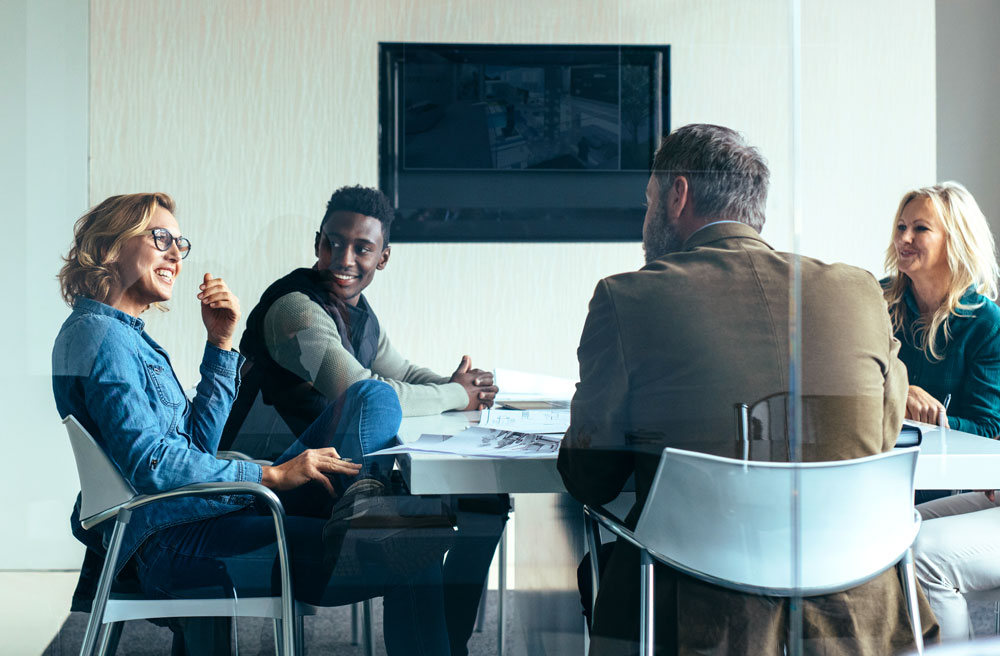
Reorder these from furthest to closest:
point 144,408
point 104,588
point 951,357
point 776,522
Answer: point 951,357 → point 104,588 → point 144,408 → point 776,522

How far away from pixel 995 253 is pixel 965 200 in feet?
0.45

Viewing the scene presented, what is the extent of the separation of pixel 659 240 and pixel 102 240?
1090mm

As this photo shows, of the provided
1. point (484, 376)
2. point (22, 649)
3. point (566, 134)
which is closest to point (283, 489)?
point (484, 376)

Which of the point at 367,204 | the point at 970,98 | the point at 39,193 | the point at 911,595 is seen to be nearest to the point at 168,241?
the point at 39,193

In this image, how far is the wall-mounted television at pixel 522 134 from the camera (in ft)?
5.48

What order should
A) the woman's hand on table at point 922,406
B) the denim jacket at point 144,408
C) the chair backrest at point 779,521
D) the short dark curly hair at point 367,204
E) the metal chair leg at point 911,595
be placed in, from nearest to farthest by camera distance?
1. the chair backrest at point 779,521
2. the metal chair leg at point 911,595
3. the denim jacket at point 144,408
4. the short dark curly hair at point 367,204
5. the woman's hand on table at point 922,406

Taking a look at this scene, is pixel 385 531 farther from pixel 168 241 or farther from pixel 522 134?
pixel 522 134

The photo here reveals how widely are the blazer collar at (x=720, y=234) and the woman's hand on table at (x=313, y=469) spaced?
0.79 metres

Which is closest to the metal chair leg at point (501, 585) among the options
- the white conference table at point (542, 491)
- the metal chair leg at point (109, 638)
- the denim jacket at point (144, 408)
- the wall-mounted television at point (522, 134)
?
the white conference table at point (542, 491)

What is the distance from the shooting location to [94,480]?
1.59 m

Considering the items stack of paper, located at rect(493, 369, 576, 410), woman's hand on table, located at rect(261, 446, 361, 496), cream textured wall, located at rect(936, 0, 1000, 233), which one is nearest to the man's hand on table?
stack of paper, located at rect(493, 369, 576, 410)

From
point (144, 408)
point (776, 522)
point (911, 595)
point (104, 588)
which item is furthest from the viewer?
point (104, 588)

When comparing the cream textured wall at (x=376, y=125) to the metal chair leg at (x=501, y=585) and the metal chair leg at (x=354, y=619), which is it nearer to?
the metal chair leg at (x=501, y=585)

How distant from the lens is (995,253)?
5.95 feet
